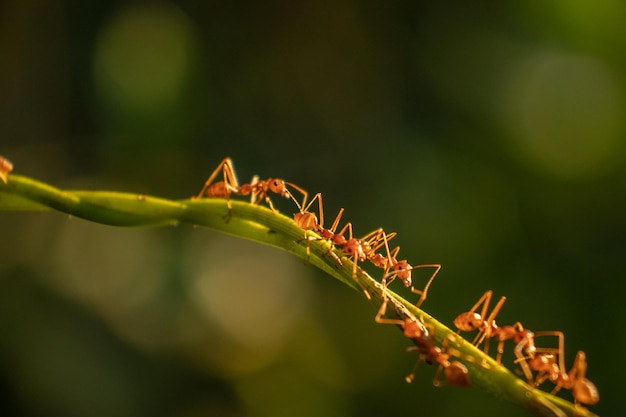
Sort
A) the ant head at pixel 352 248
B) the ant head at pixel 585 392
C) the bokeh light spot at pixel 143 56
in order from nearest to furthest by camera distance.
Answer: the ant head at pixel 585 392 < the ant head at pixel 352 248 < the bokeh light spot at pixel 143 56

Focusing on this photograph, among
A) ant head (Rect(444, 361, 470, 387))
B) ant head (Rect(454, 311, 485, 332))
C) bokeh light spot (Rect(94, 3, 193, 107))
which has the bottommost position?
ant head (Rect(444, 361, 470, 387))

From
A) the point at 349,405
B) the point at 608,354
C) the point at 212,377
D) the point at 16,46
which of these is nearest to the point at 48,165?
the point at 16,46

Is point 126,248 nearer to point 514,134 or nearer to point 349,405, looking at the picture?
point 349,405

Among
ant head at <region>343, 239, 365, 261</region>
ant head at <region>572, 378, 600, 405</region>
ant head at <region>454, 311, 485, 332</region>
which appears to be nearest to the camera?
ant head at <region>572, 378, 600, 405</region>

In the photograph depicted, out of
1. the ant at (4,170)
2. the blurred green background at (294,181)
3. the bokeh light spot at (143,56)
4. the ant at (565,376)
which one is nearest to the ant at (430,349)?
the ant at (565,376)

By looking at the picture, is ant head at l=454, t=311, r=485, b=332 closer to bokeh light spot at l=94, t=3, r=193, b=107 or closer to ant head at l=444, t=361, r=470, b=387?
ant head at l=444, t=361, r=470, b=387

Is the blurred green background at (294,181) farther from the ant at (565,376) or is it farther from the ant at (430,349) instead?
the ant at (430,349)

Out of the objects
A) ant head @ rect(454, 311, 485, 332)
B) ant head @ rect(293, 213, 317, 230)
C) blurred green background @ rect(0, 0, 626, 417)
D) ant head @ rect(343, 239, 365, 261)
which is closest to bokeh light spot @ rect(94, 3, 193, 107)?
blurred green background @ rect(0, 0, 626, 417)

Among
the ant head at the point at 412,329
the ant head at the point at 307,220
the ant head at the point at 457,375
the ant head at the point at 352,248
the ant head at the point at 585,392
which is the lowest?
the ant head at the point at 457,375

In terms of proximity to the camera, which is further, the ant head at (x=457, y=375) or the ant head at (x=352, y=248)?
the ant head at (x=352, y=248)

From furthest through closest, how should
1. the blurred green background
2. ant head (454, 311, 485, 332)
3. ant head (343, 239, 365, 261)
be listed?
the blurred green background < ant head (343, 239, 365, 261) < ant head (454, 311, 485, 332)
